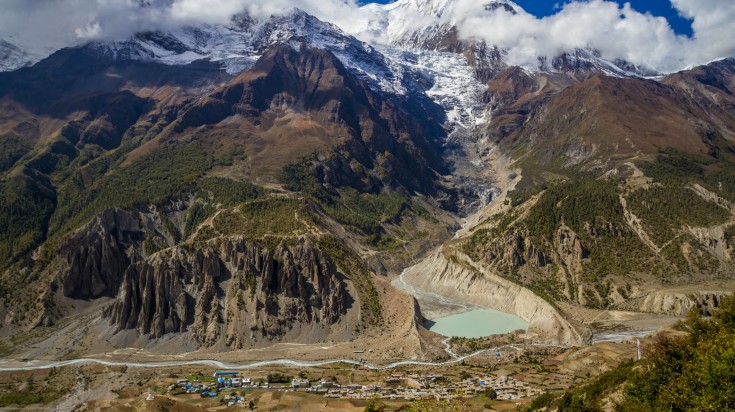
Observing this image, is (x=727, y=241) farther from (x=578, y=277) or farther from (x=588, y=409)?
(x=588, y=409)

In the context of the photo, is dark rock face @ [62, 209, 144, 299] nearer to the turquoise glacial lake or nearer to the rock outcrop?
the turquoise glacial lake

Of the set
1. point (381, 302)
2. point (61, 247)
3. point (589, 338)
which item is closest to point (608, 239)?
point (589, 338)

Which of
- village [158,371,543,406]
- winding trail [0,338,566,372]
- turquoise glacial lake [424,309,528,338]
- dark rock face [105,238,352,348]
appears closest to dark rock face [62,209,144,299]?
dark rock face [105,238,352,348]

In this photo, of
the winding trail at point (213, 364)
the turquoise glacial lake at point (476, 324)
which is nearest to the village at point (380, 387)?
the winding trail at point (213, 364)

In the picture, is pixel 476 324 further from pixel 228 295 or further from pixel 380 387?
pixel 228 295

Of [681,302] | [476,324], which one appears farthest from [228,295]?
[681,302]

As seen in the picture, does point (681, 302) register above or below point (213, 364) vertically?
above
